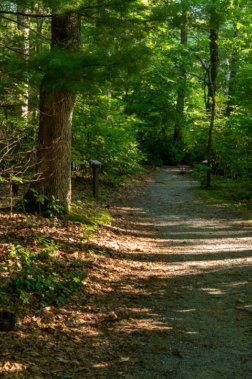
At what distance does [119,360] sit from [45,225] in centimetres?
395

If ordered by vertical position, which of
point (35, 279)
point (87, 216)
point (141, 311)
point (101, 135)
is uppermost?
point (101, 135)

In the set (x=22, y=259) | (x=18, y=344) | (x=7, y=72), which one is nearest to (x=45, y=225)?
(x=22, y=259)

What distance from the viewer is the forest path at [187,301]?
4227 mm

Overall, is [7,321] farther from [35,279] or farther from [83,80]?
[83,80]

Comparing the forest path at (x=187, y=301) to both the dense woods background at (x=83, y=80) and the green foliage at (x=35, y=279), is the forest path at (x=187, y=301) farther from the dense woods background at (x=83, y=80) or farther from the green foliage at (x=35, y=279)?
the dense woods background at (x=83, y=80)

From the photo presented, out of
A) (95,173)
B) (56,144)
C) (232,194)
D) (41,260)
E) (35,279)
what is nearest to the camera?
(35,279)

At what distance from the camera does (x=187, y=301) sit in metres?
5.99

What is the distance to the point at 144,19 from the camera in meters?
6.76

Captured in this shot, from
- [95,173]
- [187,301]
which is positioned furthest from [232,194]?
[187,301]

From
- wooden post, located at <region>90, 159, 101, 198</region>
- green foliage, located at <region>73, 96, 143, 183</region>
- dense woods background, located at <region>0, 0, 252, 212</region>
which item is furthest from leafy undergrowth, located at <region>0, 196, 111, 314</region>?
green foliage, located at <region>73, 96, 143, 183</region>

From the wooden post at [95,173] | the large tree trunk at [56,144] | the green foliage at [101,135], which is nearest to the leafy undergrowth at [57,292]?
the large tree trunk at [56,144]

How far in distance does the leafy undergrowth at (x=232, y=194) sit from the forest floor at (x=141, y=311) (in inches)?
134

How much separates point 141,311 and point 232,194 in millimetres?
11185

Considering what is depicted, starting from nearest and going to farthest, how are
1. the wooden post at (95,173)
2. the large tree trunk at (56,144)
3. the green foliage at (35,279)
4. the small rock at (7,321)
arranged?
the small rock at (7,321)
the green foliage at (35,279)
the large tree trunk at (56,144)
the wooden post at (95,173)
